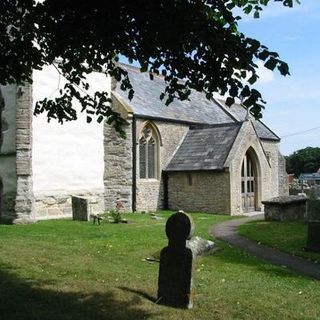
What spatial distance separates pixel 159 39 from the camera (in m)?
6.21

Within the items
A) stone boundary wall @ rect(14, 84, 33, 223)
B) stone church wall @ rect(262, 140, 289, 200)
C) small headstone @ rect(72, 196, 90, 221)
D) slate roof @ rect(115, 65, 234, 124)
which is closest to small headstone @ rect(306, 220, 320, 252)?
small headstone @ rect(72, 196, 90, 221)

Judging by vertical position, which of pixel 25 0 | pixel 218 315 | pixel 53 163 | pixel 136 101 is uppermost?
pixel 136 101

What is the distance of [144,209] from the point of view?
2583cm

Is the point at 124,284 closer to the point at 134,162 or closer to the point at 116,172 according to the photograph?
the point at 116,172

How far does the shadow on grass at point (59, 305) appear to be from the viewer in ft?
21.4

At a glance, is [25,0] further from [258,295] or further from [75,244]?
[75,244]

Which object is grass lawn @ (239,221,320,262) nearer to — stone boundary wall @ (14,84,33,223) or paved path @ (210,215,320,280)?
paved path @ (210,215,320,280)

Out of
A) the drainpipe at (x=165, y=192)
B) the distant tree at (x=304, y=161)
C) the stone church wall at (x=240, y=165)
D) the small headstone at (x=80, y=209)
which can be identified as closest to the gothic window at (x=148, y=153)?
the drainpipe at (x=165, y=192)

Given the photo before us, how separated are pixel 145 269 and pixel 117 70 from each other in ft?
13.4

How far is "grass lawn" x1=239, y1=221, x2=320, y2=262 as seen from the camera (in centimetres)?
1280

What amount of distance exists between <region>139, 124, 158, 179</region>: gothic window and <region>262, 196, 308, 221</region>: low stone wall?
27.0ft

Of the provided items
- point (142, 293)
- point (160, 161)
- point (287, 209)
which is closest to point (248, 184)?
point (160, 161)

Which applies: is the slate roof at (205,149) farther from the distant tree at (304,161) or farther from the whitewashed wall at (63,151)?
the distant tree at (304,161)

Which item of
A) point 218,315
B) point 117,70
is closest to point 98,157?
point 117,70
